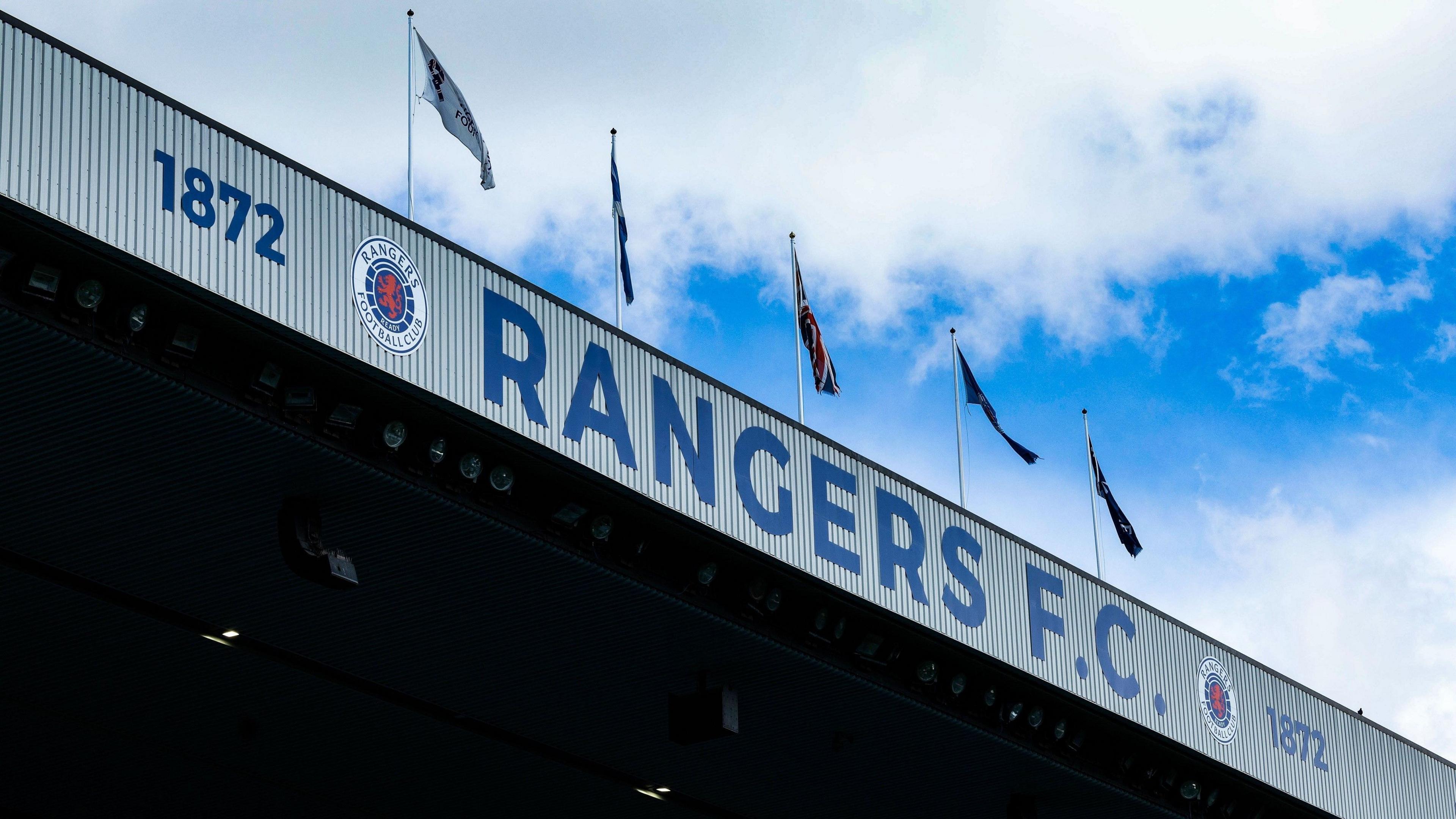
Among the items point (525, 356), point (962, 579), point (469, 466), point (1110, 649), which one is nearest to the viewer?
point (469, 466)

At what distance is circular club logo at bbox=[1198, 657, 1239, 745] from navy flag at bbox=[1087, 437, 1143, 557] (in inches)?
177

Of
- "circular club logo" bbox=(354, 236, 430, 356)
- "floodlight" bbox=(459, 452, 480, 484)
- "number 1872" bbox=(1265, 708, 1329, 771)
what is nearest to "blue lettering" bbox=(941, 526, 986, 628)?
"floodlight" bbox=(459, 452, 480, 484)

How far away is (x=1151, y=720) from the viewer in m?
33.4

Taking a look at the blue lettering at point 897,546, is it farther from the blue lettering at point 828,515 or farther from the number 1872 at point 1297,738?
the number 1872 at point 1297,738

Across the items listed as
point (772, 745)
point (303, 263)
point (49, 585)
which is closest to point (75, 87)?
point (303, 263)

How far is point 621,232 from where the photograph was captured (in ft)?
101

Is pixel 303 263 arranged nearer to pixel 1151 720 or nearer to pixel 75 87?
pixel 75 87

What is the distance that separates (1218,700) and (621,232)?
1391 cm

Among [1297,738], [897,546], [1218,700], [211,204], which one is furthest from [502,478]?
[1297,738]

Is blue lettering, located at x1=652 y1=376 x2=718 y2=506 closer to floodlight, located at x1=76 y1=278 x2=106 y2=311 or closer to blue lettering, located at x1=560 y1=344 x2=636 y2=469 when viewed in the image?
blue lettering, located at x1=560 y1=344 x2=636 y2=469

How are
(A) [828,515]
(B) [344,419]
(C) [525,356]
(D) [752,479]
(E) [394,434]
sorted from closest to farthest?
(B) [344,419] < (E) [394,434] < (C) [525,356] < (D) [752,479] < (A) [828,515]

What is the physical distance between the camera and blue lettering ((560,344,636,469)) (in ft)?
81.1

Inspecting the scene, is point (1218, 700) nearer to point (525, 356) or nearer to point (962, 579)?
point (962, 579)

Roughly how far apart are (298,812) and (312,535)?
38.9 ft
